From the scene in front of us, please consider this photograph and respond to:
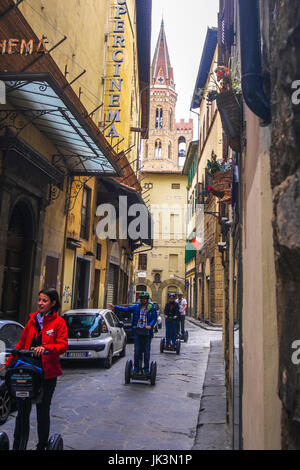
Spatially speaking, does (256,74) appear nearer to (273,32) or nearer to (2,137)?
(273,32)

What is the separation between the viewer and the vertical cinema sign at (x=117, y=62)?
675 inches

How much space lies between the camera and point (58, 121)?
990 cm


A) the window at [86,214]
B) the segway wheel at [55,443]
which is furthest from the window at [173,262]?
the segway wheel at [55,443]

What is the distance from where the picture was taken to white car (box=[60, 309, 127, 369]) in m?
9.82

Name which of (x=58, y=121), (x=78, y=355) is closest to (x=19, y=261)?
(x=78, y=355)

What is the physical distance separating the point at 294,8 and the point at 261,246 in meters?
1.11

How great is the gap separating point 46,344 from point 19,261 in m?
7.63

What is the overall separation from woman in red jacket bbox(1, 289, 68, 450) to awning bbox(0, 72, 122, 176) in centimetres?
490

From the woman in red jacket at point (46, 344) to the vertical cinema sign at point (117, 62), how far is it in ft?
43.8

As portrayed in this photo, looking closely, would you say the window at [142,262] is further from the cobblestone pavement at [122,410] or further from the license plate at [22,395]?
the license plate at [22,395]

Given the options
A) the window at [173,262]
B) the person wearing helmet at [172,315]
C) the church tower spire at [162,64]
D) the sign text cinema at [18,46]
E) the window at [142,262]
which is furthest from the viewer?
the church tower spire at [162,64]

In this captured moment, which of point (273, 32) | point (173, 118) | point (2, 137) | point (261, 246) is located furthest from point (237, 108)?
point (173, 118)

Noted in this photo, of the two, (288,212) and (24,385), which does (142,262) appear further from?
(288,212)

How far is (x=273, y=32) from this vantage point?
83.7 inches
